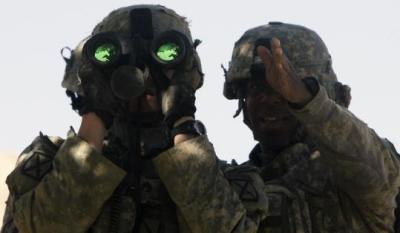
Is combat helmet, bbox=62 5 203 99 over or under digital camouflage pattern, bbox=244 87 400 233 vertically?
over

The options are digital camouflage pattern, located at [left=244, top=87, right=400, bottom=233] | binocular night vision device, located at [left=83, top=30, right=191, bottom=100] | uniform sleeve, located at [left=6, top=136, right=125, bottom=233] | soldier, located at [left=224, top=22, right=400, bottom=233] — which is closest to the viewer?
uniform sleeve, located at [left=6, top=136, right=125, bottom=233]

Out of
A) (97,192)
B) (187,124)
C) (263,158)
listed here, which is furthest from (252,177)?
(263,158)

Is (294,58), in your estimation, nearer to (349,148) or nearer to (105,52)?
(349,148)

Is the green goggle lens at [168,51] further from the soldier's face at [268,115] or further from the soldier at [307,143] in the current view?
the soldier's face at [268,115]

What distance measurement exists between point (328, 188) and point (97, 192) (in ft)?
6.82

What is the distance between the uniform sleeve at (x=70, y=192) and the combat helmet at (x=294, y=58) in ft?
7.96

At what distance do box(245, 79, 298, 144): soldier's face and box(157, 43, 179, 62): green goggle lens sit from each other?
174cm

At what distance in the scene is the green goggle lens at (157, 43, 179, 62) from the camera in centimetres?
525

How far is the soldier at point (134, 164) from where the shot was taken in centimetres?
505

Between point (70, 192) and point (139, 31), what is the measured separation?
3.54ft

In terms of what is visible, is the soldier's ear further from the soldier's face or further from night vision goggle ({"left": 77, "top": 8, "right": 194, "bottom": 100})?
night vision goggle ({"left": 77, "top": 8, "right": 194, "bottom": 100})

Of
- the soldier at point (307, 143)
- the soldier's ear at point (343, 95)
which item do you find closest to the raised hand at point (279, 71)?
the soldier at point (307, 143)

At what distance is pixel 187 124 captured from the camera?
5.20 meters

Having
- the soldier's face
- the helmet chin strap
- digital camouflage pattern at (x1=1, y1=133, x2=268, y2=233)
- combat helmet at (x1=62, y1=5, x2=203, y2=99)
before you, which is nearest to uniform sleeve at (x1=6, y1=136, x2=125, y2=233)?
digital camouflage pattern at (x1=1, y1=133, x2=268, y2=233)
